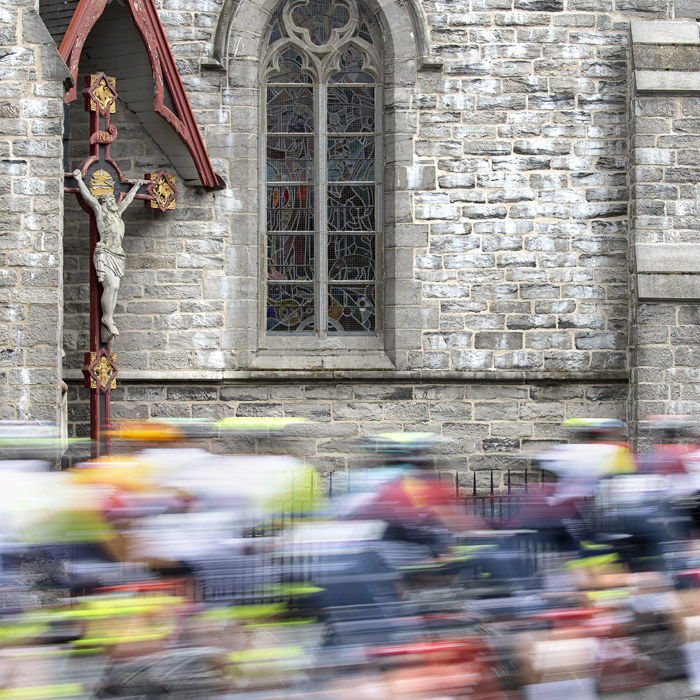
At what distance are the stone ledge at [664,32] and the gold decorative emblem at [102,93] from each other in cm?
567

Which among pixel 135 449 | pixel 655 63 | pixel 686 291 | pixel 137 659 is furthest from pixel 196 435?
pixel 655 63

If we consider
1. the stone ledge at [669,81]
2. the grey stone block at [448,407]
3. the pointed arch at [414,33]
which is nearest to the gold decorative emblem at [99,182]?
the pointed arch at [414,33]

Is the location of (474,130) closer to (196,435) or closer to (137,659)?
(196,435)

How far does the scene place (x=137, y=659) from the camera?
11.1 ft

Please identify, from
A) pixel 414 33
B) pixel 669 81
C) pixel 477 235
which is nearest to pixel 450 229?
pixel 477 235

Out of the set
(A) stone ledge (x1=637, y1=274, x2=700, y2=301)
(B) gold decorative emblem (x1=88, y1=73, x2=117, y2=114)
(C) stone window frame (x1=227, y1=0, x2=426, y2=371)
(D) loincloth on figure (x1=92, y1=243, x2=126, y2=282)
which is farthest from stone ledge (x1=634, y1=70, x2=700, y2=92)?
(D) loincloth on figure (x1=92, y1=243, x2=126, y2=282)

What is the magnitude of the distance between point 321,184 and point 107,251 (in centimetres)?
277

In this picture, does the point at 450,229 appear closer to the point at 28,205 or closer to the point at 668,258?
the point at 668,258

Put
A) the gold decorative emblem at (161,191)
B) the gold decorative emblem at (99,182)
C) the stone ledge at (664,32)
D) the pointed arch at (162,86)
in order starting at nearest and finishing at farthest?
the pointed arch at (162,86)
the gold decorative emblem at (99,182)
the gold decorative emblem at (161,191)
the stone ledge at (664,32)

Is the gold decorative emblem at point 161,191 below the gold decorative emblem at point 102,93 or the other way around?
below

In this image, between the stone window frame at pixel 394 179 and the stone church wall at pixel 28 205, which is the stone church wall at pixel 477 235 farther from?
the stone church wall at pixel 28 205

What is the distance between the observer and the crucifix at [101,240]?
23.5 ft

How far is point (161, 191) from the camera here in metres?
8.09

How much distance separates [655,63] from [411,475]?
6.69m
